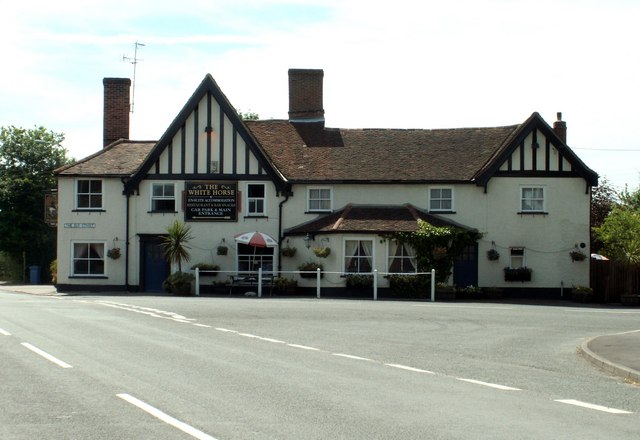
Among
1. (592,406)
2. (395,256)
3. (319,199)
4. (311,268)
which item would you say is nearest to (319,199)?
(319,199)

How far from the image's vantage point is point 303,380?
40.6 feet

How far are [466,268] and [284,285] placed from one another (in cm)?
794

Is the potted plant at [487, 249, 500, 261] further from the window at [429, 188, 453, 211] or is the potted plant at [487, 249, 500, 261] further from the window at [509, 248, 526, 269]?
the window at [429, 188, 453, 211]

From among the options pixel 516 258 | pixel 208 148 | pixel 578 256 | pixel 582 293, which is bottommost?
pixel 582 293

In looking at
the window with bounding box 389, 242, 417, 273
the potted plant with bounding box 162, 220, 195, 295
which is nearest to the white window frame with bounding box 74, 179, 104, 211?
the potted plant with bounding box 162, 220, 195, 295

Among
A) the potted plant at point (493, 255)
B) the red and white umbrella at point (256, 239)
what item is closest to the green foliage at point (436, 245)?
the potted plant at point (493, 255)

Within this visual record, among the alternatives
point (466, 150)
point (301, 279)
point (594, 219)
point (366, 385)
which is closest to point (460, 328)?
point (366, 385)

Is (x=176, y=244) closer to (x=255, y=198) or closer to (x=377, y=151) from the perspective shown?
(x=255, y=198)

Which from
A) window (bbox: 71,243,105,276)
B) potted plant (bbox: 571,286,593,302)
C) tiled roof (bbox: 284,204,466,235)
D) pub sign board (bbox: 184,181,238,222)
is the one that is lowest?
potted plant (bbox: 571,286,593,302)

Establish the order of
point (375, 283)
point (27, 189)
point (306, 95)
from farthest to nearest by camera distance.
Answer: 1. point (27, 189)
2. point (306, 95)
3. point (375, 283)

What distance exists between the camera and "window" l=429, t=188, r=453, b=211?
130ft

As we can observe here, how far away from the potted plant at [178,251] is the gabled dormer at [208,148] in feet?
8.13

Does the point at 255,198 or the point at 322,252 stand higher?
the point at 255,198

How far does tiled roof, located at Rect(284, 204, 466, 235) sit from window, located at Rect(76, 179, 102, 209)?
27.8 feet
